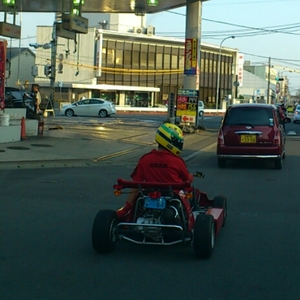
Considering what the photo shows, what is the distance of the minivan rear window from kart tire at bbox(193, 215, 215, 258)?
8.51 m

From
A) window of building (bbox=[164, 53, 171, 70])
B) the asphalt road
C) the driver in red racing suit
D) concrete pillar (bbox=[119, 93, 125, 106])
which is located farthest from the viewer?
window of building (bbox=[164, 53, 171, 70])

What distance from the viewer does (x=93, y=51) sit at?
223 ft

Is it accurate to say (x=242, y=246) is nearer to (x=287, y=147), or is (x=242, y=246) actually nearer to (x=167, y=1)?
(x=287, y=147)

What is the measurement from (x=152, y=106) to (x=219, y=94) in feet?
47.8

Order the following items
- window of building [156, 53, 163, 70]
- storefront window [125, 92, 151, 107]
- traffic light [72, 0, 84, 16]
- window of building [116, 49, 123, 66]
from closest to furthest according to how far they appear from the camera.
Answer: traffic light [72, 0, 84, 16]
window of building [116, 49, 123, 66]
storefront window [125, 92, 151, 107]
window of building [156, 53, 163, 70]

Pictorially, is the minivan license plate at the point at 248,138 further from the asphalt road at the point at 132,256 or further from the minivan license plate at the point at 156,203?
the minivan license plate at the point at 156,203

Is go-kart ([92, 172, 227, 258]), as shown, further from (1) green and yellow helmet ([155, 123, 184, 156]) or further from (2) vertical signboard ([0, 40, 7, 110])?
(2) vertical signboard ([0, 40, 7, 110])

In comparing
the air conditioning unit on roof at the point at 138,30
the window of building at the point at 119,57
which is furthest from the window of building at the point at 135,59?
the air conditioning unit on roof at the point at 138,30

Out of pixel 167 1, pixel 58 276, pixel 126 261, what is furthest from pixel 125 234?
pixel 167 1

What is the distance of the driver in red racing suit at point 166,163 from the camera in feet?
21.2

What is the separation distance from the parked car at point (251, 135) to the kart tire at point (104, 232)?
832cm

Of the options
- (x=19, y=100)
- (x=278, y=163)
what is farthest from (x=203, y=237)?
(x=19, y=100)

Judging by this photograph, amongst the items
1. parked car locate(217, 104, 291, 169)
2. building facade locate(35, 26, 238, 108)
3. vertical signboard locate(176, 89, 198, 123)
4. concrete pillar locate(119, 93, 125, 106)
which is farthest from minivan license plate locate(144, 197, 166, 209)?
concrete pillar locate(119, 93, 125, 106)

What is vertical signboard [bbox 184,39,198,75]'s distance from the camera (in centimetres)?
2619
